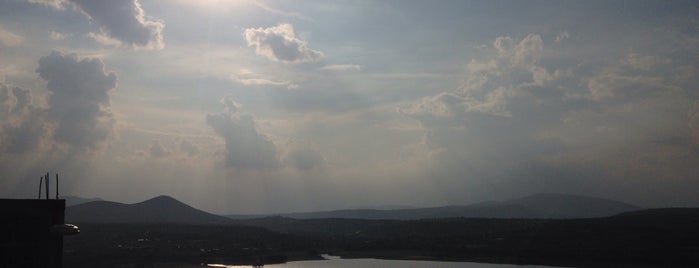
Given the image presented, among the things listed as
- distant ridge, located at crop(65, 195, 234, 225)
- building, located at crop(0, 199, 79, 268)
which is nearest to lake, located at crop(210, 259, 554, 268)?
building, located at crop(0, 199, 79, 268)

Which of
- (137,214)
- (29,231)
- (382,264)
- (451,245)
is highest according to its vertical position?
(137,214)

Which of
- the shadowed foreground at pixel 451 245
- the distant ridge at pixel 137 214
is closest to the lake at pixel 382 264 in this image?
the shadowed foreground at pixel 451 245

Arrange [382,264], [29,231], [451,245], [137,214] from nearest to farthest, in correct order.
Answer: [29,231] → [382,264] → [451,245] → [137,214]

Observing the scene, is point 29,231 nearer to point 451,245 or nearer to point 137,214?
point 451,245

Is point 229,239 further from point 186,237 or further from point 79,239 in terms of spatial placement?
point 79,239

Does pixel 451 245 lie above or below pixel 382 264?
above

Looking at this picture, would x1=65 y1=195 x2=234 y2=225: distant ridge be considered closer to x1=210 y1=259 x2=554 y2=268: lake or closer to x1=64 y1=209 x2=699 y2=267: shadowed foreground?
x1=64 y1=209 x2=699 y2=267: shadowed foreground

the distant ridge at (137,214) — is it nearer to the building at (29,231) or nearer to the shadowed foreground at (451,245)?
the shadowed foreground at (451,245)

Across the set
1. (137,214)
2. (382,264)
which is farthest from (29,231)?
(137,214)

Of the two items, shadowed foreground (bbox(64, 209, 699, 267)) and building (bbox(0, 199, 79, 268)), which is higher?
building (bbox(0, 199, 79, 268))

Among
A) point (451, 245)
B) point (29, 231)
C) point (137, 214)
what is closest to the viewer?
point (29, 231)
